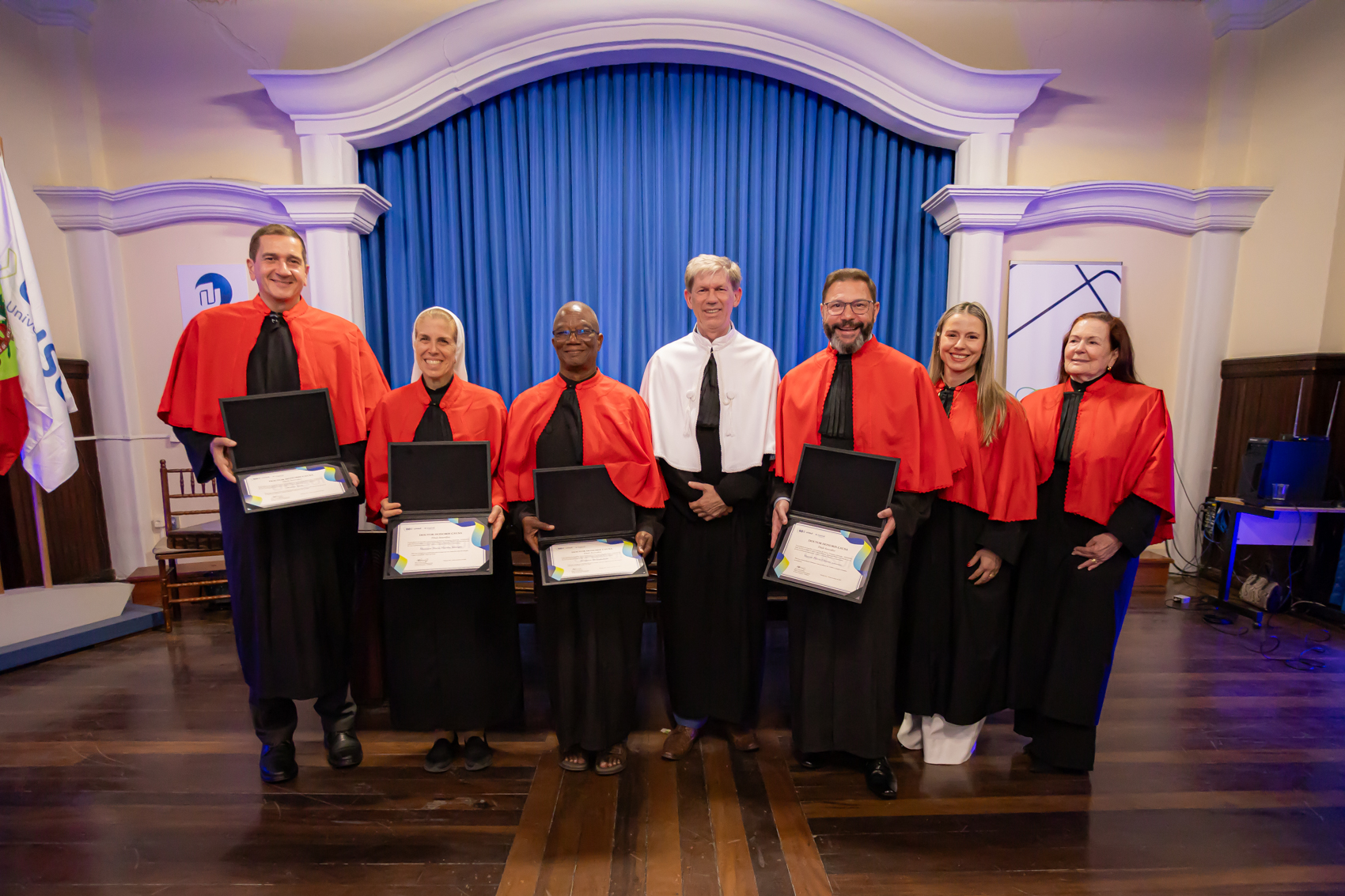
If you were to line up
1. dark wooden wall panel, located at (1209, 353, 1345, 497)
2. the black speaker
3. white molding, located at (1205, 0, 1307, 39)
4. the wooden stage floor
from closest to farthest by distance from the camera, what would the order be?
the wooden stage floor → the black speaker → dark wooden wall panel, located at (1209, 353, 1345, 497) → white molding, located at (1205, 0, 1307, 39)

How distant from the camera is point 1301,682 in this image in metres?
3.15

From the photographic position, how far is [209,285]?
14.6 ft

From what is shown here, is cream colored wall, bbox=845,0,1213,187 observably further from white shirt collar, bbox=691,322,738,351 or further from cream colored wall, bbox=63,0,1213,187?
white shirt collar, bbox=691,322,738,351

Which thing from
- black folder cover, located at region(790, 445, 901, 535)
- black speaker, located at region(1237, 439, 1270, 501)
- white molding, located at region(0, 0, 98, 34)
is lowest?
black speaker, located at region(1237, 439, 1270, 501)

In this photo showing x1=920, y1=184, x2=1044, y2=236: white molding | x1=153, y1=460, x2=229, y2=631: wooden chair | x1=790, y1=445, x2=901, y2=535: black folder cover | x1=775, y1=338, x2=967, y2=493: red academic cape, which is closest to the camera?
x1=790, y1=445, x2=901, y2=535: black folder cover

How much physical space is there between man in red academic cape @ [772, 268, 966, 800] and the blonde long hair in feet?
0.56

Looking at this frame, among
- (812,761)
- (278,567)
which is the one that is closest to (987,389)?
(812,761)

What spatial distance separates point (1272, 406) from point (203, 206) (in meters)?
8.12

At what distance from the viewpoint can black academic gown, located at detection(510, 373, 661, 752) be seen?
7.36 feet

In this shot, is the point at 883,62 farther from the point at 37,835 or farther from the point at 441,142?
the point at 37,835

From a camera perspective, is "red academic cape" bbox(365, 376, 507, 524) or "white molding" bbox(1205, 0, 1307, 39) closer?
"red academic cape" bbox(365, 376, 507, 524)

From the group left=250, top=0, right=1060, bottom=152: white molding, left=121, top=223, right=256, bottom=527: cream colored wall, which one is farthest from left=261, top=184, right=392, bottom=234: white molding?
left=121, top=223, right=256, bottom=527: cream colored wall

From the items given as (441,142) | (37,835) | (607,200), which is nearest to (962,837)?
(37,835)

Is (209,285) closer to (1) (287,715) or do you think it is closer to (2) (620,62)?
(2) (620,62)
